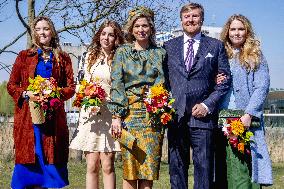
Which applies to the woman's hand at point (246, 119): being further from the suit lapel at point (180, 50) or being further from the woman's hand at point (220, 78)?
the suit lapel at point (180, 50)

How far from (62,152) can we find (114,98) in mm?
1083

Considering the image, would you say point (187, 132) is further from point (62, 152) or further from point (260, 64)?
point (62, 152)

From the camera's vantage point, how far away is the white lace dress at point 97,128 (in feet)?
19.9

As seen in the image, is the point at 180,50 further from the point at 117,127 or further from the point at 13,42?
the point at 13,42

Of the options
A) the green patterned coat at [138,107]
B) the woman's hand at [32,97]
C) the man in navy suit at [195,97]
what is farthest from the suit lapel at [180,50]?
the woman's hand at [32,97]

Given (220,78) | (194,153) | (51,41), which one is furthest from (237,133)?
(51,41)

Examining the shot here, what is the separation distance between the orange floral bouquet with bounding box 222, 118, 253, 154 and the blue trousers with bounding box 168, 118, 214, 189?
0.65 ft

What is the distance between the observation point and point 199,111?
17.0 feet

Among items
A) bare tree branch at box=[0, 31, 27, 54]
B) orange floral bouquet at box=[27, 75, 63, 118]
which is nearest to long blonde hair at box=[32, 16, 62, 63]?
orange floral bouquet at box=[27, 75, 63, 118]

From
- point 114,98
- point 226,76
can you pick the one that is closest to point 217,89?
point 226,76

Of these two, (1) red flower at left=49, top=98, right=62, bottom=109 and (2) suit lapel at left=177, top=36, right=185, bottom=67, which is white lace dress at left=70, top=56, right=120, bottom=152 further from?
(2) suit lapel at left=177, top=36, right=185, bottom=67

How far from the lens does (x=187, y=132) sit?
534 centimetres

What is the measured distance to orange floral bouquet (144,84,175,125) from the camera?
16.8ft

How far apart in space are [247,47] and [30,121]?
Result: 2.54 metres
